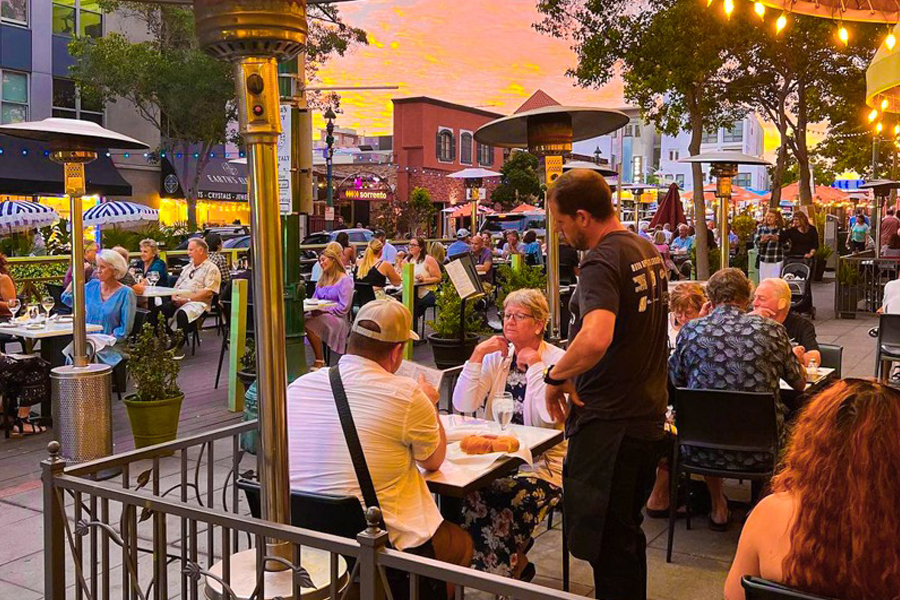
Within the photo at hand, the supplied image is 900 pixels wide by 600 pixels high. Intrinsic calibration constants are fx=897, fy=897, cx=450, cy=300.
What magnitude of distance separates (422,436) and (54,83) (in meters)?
31.9

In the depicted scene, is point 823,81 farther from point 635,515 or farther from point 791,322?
point 635,515

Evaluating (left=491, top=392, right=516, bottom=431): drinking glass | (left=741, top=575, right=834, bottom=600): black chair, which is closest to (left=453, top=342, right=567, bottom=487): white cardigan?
(left=491, top=392, right=516, bottom=431): drinking glass

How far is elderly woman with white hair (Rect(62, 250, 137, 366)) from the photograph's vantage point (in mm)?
8453

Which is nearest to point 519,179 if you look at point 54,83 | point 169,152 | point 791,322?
point 169,152

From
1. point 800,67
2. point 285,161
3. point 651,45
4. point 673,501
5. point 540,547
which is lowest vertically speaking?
point 540,547

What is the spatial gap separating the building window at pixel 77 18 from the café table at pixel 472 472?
100ft

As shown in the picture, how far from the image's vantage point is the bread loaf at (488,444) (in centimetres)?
408

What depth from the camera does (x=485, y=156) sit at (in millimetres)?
58281

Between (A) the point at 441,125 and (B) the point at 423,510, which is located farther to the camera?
(A) the point at 441,125

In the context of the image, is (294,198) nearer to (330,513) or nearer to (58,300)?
(330,513)

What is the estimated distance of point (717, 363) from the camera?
5.06m

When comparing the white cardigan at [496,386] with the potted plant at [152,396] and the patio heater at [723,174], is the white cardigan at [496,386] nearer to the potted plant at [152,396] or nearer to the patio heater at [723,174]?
the potted plant at [152,396]

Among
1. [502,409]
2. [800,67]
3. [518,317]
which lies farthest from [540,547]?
[800,67]

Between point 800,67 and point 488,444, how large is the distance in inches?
859
